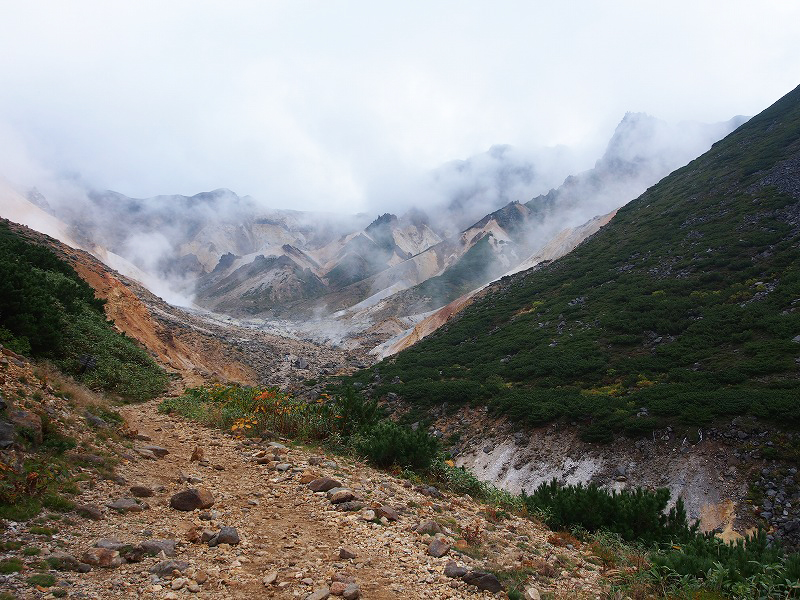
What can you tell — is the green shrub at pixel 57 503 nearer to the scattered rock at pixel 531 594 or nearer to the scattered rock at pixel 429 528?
the scattered rock at pixel 429 528

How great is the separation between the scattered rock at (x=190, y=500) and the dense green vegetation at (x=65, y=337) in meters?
5.83

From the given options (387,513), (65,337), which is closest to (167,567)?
(387,513)

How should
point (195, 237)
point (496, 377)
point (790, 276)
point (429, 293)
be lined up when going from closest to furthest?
point (790, 276) < point (496, 377) < point (429, 293) < point (195, 237)

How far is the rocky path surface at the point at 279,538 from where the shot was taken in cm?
419

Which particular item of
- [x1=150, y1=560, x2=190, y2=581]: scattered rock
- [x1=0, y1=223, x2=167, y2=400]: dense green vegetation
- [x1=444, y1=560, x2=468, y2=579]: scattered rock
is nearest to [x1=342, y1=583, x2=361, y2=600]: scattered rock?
[x1=444, y1=560, x2=468, y2=579]: scattered rock

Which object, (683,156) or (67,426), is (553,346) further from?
(683,156)

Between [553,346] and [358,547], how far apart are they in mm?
20900

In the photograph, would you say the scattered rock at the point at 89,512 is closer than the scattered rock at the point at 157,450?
Yes

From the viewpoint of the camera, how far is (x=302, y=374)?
3825 cm

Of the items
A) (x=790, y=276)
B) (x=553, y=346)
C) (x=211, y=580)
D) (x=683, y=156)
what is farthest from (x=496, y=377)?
(x=683, y=156)

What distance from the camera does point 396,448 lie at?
29.8 ft

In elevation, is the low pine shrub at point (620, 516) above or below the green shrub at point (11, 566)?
below

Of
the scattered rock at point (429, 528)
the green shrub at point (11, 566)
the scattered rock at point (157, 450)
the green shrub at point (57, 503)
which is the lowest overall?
the scattered rock at point (429, 528)

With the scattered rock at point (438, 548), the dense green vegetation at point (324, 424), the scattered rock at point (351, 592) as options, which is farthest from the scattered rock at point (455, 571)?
the dense green vegetation at point (324, 424)
